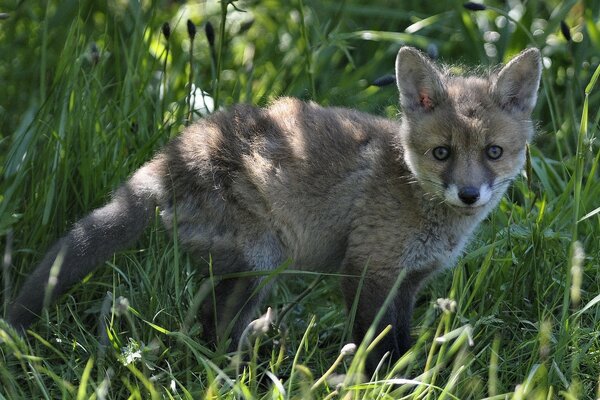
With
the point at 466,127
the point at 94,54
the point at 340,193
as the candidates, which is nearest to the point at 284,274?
the point at 340,193

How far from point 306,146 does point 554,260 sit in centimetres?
140

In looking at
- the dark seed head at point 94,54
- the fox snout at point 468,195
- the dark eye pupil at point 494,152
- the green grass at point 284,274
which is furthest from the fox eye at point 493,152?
the dark seed head at point 94,54

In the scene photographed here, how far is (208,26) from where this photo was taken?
548 centimetres

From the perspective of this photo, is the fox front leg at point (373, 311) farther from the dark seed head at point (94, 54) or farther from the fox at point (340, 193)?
the dark seed head at point (94, 54)

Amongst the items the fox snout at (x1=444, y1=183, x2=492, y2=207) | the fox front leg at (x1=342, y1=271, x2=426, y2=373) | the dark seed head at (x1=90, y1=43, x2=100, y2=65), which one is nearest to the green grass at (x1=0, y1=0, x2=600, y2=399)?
the dark seed head at (x1=90, y1=43, x2=100, y2=65)

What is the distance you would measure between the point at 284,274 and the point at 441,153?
39.8 inches

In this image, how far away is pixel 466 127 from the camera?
451 cm

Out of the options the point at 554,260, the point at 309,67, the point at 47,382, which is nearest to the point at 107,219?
the point at 47,382

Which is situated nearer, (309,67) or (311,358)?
(311,358)

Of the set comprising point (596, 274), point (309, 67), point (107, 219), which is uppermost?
point (309, 67)

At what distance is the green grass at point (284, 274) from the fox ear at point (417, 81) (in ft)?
2.14

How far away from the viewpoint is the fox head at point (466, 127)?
4461mm

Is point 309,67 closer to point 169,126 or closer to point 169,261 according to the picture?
point 169,126

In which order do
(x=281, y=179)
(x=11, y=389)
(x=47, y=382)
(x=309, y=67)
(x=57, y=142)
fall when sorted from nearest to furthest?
(x=11, y=389) < (x=47, y=382) < (x=281, y=179) < (x=57, y=142) < (x=309, y=67)
